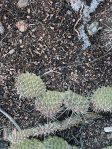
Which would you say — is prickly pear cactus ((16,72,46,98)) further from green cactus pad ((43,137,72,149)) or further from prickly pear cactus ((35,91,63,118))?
green cactus pad ((43,137,72,149))

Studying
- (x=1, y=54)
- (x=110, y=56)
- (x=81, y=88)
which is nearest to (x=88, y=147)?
(x=81, y=88)

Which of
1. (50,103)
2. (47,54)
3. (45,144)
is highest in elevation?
(47,54)

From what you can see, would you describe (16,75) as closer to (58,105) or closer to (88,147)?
(58,105)

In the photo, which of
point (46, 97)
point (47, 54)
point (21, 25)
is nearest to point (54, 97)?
point (46, 97)

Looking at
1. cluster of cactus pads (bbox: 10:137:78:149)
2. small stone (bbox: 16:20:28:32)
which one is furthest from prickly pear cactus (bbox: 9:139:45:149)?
small stone (bbox: 16:20:28:32)

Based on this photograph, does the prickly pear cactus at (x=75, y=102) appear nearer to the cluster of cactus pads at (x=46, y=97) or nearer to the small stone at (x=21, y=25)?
A: the cluster of cactus pads at (x=46, y=97)

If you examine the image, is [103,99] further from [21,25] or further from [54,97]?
[21,25]

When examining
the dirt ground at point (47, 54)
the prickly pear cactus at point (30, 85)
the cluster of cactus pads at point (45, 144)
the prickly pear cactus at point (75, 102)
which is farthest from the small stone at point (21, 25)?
the cluster of cactus pads at point (45, 144)
